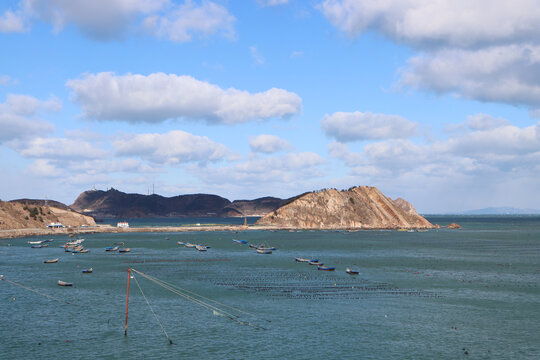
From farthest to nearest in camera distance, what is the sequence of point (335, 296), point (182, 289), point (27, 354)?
point (182, 289) < point (335, 296) < point (27, 354)

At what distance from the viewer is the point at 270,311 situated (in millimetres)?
65438

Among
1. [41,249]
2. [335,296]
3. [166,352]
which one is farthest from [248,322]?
[41,249]

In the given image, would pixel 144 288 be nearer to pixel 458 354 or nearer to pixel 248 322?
pixel 248 322

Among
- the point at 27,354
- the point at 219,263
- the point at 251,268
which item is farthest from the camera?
the point at 219,263

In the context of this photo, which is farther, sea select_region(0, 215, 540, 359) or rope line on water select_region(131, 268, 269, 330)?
rope line on water select_region(131, 268, 269, 330)

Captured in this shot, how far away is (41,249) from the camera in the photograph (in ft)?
514

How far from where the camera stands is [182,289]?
3226 inches

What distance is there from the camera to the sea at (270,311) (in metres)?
50.1

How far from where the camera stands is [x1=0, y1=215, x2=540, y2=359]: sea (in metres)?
50.1

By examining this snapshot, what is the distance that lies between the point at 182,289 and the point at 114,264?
41.6 metres

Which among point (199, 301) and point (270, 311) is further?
point (199, 301)

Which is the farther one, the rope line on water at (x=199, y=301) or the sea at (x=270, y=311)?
the rope line on water at (x=199, y=301)

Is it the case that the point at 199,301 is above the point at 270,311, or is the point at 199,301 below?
above

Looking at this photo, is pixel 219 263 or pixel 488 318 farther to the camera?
pixel 219 263
